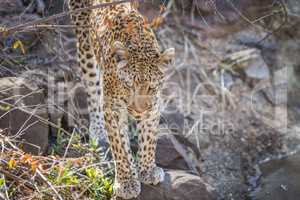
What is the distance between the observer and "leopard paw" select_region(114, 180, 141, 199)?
24.1ft

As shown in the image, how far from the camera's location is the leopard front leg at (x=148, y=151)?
7282mm

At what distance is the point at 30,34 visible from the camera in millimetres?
9859

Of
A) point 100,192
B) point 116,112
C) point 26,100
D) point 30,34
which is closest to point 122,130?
point 116,112

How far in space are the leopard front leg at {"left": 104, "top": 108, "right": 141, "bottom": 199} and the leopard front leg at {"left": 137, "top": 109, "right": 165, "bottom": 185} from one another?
13 centimetres

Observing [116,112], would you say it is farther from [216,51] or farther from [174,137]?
[216,51]

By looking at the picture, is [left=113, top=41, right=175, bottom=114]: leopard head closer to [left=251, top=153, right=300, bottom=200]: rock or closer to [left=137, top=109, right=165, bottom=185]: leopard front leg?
[left=137, top=109, right=165, bottom=185]: leopard front leg

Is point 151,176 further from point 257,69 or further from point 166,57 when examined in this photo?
point 257,69

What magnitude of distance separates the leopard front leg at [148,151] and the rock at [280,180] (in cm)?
191

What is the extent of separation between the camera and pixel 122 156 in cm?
731

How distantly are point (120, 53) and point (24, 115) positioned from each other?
65.5 inches

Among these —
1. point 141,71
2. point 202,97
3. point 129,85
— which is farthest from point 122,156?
point 202,97

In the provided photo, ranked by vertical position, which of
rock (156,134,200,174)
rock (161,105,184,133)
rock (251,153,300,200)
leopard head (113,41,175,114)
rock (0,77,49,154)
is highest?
leopard head (113,41,175,114)

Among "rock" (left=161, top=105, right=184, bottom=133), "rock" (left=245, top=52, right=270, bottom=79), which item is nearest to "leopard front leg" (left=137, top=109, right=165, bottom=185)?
"rock" (left=161, top=105, right=184, bottom=133)

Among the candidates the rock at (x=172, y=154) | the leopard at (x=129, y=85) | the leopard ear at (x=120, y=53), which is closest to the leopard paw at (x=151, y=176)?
the leopard at (x=129, y=85)
